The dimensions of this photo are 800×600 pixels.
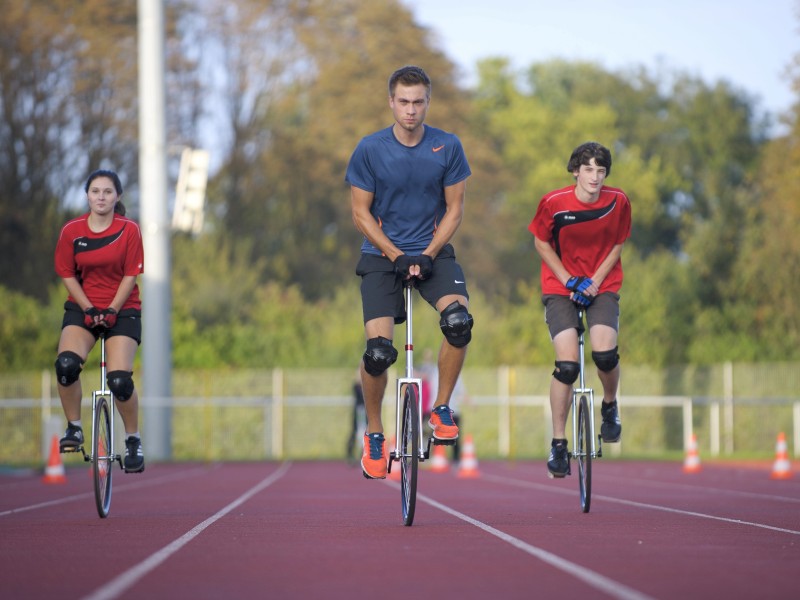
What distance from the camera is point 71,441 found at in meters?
10.7

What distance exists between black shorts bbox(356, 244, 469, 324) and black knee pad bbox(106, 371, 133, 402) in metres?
2.36

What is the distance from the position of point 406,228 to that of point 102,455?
300cm

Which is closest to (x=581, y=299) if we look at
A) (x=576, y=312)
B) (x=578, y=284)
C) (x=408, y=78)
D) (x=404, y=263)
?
(x=578, y=284)

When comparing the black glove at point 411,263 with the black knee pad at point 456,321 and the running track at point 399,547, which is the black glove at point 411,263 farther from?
the running track at point 399,547

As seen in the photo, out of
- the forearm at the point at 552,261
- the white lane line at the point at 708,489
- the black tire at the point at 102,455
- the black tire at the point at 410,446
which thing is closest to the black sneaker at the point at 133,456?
the black tire at the point at 102,455

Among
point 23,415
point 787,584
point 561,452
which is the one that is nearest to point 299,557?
point 787,584

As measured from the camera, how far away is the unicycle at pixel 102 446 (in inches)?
412

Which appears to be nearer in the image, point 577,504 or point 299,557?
point 299,557

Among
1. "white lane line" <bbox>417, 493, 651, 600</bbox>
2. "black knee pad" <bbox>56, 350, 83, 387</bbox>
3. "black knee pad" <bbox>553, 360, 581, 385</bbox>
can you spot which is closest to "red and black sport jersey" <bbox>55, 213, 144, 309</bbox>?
"black knee pad" <bbox>56, 350, 83, 387</bbox>

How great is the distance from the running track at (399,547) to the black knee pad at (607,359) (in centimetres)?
103

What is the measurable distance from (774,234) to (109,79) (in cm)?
1881

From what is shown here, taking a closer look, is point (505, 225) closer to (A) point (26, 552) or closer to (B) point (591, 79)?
(B) point (591, 79)

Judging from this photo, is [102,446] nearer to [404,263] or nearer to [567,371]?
[404,263]

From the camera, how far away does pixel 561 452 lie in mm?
10617
